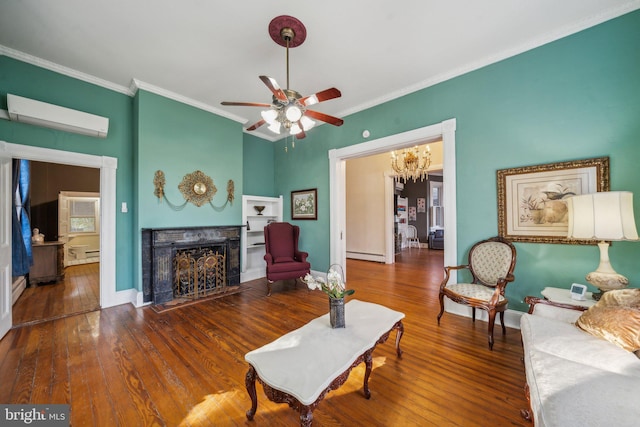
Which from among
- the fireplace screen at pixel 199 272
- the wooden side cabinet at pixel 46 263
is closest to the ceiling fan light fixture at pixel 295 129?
the fireplace screen at pixel 199 272

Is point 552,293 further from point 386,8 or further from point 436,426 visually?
point 386,8

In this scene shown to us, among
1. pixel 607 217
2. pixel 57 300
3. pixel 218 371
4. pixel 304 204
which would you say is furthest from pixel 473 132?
pixel 57 300

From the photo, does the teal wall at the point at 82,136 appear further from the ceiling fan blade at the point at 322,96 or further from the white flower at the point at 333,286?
the white flower at the point at 333,286

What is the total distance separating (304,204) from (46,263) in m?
4.88

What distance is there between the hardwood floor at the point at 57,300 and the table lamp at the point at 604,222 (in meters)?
5.53

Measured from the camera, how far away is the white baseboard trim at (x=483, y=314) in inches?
106

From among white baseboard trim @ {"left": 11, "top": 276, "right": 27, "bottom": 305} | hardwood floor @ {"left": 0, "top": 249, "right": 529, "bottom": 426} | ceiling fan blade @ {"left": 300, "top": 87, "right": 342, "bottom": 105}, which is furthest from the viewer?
white baseboard trim @ {"left": 11, "top": 276, "right": 27, "bottom": 305}

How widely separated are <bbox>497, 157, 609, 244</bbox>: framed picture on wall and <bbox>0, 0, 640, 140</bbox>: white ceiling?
1.40 metres

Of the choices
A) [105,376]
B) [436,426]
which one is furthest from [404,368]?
[105,376]

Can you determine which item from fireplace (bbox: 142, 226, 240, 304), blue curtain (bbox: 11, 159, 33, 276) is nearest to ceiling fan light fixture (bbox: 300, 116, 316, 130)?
fireplace (bbox: 142, 226, 240, 304)

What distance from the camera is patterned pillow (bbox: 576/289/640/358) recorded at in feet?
4.55

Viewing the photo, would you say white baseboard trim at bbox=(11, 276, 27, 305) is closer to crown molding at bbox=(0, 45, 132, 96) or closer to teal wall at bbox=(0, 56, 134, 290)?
teal wall at bbox=(0, 56, 134, 290)

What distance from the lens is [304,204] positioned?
A: 16.6 feet

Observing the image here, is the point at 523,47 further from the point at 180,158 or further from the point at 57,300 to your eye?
the point at 57,300
